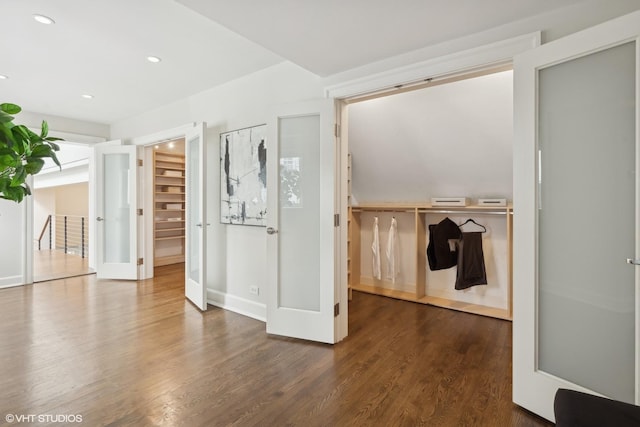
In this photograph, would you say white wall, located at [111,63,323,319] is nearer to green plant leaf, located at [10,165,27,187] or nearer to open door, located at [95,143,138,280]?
open door, located at [95,143,138,280]

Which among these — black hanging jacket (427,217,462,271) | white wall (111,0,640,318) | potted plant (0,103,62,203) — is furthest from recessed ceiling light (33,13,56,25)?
black hanging jacket (427,217,462,271)

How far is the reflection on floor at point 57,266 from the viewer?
5.50m

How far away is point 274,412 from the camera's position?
6.31 ft

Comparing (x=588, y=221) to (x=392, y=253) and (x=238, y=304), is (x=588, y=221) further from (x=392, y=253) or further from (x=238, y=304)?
(x=238, y=304)

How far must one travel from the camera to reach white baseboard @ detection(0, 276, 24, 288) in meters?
4.77

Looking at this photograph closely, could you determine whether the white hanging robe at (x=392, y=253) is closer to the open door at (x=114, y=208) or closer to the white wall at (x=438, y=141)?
the white wall at (x=438, y=141)

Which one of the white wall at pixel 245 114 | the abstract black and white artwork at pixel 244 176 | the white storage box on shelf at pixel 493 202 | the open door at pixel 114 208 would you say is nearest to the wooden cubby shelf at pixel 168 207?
the open door at pixel 114 208

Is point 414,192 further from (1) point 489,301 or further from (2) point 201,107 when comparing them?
(2) point 201,107

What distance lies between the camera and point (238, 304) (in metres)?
3.70

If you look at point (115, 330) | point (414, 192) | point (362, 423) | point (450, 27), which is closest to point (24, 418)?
point (115, 330)

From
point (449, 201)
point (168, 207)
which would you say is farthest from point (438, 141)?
point (168, 207)

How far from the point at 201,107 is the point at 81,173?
5852 millimetres

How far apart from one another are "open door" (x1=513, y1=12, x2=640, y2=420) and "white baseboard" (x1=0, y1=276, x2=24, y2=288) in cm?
616

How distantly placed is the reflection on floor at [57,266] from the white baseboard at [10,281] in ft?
0.65
